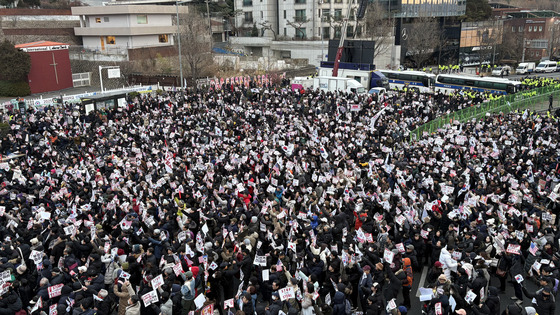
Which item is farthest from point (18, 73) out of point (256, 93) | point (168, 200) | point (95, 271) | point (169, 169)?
point (95, 271)

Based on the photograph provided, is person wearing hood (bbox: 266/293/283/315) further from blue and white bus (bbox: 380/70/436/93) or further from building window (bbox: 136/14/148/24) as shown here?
building window (bbox: 136/14/148/24)

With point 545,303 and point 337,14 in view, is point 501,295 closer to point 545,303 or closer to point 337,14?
point 545,303

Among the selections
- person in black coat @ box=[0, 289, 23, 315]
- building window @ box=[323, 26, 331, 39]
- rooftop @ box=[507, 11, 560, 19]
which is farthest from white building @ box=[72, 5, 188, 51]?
rooftop @ box=[507, 11, 560, 19]

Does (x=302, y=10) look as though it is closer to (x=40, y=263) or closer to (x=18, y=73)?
(x=18, y=73)

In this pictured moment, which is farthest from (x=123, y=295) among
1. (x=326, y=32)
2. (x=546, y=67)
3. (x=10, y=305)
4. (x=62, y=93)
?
(x=546, y=67)

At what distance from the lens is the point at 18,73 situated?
36438 mm

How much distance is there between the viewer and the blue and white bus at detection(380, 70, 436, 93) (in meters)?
36.0

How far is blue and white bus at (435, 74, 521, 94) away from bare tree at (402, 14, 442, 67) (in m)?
17.8

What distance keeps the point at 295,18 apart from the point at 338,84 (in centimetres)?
3174

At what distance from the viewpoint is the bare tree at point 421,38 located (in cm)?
5450

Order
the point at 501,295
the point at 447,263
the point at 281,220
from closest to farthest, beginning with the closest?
the point at 447,263 → the point at 501,295 → the point at 281,220

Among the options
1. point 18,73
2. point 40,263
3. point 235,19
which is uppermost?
point 235,19

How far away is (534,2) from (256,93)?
387 ft

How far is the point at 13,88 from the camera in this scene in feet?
120
